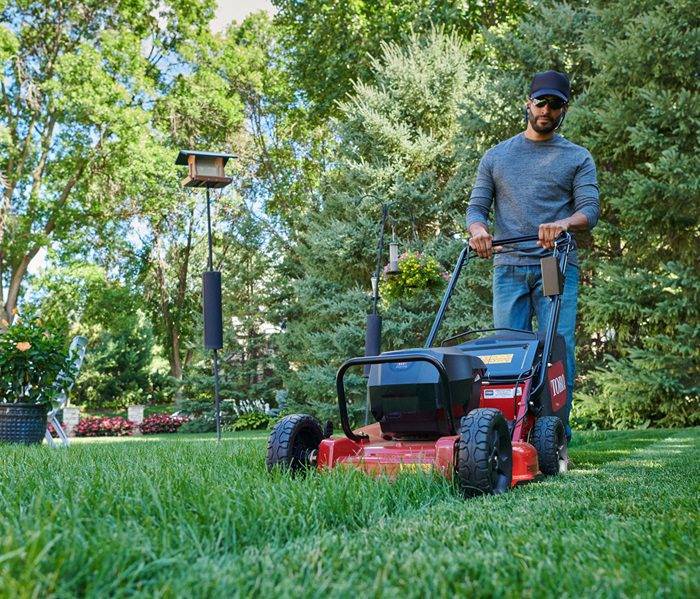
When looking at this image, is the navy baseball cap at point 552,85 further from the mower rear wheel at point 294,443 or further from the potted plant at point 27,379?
the potted plant at point 27,379

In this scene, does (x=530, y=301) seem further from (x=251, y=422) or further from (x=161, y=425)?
(x=161, y=425)

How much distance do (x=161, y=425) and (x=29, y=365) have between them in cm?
1128

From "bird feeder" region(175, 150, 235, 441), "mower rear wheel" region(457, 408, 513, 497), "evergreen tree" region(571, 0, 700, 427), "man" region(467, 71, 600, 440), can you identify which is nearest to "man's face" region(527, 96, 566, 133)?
"man" region(467, 71, 600, 440)

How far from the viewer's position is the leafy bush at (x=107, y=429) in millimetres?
16609

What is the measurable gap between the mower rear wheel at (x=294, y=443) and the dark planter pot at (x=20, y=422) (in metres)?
4.17

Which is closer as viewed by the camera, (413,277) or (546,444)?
(546,444)

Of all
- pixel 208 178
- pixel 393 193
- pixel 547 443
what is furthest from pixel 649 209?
pixel 547 443

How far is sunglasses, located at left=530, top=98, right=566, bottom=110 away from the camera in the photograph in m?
3.66

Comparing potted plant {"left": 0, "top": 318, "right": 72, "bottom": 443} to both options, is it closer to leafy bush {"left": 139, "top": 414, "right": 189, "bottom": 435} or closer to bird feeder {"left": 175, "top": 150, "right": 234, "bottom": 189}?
bird feeder {"left": 175, "top": 150, "right": 234, "bottom": 189}

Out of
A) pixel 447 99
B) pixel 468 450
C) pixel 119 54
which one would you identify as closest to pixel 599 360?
pixel 447 99

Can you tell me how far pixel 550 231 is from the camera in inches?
134

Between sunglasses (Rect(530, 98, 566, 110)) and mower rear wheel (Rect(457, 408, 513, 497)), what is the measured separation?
1.77 meters

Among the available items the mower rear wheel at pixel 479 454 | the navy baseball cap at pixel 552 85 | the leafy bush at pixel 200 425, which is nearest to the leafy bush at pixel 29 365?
the navy baseball cap at pixel 552 85

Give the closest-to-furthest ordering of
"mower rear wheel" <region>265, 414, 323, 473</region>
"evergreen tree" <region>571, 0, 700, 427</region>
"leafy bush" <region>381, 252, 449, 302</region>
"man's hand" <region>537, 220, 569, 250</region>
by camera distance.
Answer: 1. "mower rear wheel" <region>265, 414, 323, 473</region>
2. "man's hand" <region>537, 220, 569, 250</region>
3. "evergreen tree" <region>571, 0, 700, 427</region>
4. "leafy bush" <region>381, 252, 449, 302</region>
